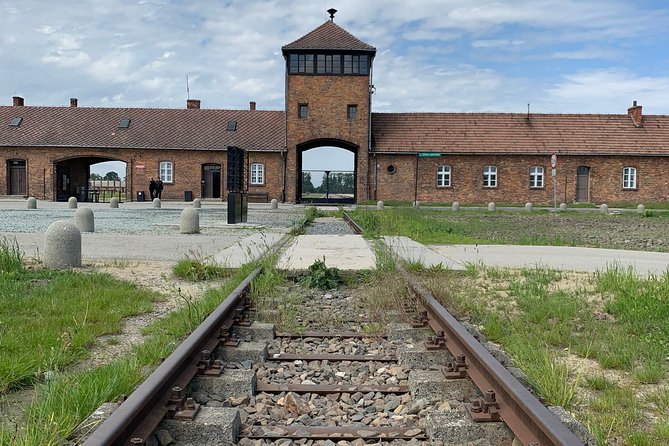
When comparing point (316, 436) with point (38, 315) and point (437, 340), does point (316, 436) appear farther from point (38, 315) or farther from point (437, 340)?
point (38, 315)

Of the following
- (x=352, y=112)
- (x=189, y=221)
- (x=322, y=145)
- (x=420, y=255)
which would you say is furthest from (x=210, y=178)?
(x=420, y=255)

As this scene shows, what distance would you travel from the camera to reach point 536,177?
41.3 meters

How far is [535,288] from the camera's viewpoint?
684 cm

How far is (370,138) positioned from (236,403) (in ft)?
124

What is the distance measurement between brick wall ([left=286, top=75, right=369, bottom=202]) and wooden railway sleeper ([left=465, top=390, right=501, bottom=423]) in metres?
36.7

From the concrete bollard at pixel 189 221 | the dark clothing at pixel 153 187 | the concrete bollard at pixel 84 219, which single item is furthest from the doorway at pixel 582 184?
the concrete bollard at pixel 84 219

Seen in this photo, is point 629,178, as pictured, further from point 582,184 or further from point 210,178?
point 210,178

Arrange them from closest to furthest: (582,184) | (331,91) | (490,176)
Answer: (331,91) → (490,176) → (582,184)

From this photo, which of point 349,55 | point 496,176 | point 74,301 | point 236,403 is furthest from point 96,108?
point 236,403

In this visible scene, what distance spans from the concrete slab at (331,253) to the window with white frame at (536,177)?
99.5 feet

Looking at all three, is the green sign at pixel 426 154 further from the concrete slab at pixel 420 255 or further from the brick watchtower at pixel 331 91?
the concrete slab at pixel 420 255

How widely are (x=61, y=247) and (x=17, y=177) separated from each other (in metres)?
39.2

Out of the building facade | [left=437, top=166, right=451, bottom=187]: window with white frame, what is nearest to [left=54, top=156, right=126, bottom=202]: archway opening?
the building facade

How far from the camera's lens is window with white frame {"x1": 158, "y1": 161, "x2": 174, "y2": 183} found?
139 ft
